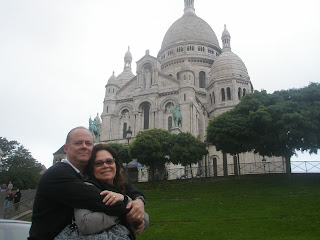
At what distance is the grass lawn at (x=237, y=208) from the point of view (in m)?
11.2

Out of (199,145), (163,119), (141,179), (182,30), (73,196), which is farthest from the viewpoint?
(182,30)

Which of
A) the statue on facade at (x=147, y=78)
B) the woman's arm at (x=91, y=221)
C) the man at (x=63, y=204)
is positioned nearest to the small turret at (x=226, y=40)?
the statue on facade at (x=147, y=78)

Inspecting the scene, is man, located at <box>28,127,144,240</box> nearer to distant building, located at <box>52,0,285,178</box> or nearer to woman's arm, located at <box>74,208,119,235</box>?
woman's arm, located at <box>74,208,119,235</box>

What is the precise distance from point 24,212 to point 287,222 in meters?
16.2

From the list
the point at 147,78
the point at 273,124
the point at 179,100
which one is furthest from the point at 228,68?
the point at 273,124

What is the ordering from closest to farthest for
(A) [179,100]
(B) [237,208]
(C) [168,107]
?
(B) [237,208] < (A) [179,100] < (C) [168,107]

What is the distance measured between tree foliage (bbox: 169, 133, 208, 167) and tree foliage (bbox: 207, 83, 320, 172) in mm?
1825

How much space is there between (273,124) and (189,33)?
147 ft

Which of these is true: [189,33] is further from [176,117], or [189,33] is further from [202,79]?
[176,117]

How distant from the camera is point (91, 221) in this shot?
9.53 feet

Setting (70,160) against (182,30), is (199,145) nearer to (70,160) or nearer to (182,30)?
(70,160)

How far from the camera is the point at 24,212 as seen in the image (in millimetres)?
20047

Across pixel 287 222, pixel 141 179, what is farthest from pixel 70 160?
pixel 141 179

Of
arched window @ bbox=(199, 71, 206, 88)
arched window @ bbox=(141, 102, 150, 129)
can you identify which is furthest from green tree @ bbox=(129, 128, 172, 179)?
arched window @ bbox=(199, 71, 206, 88)
